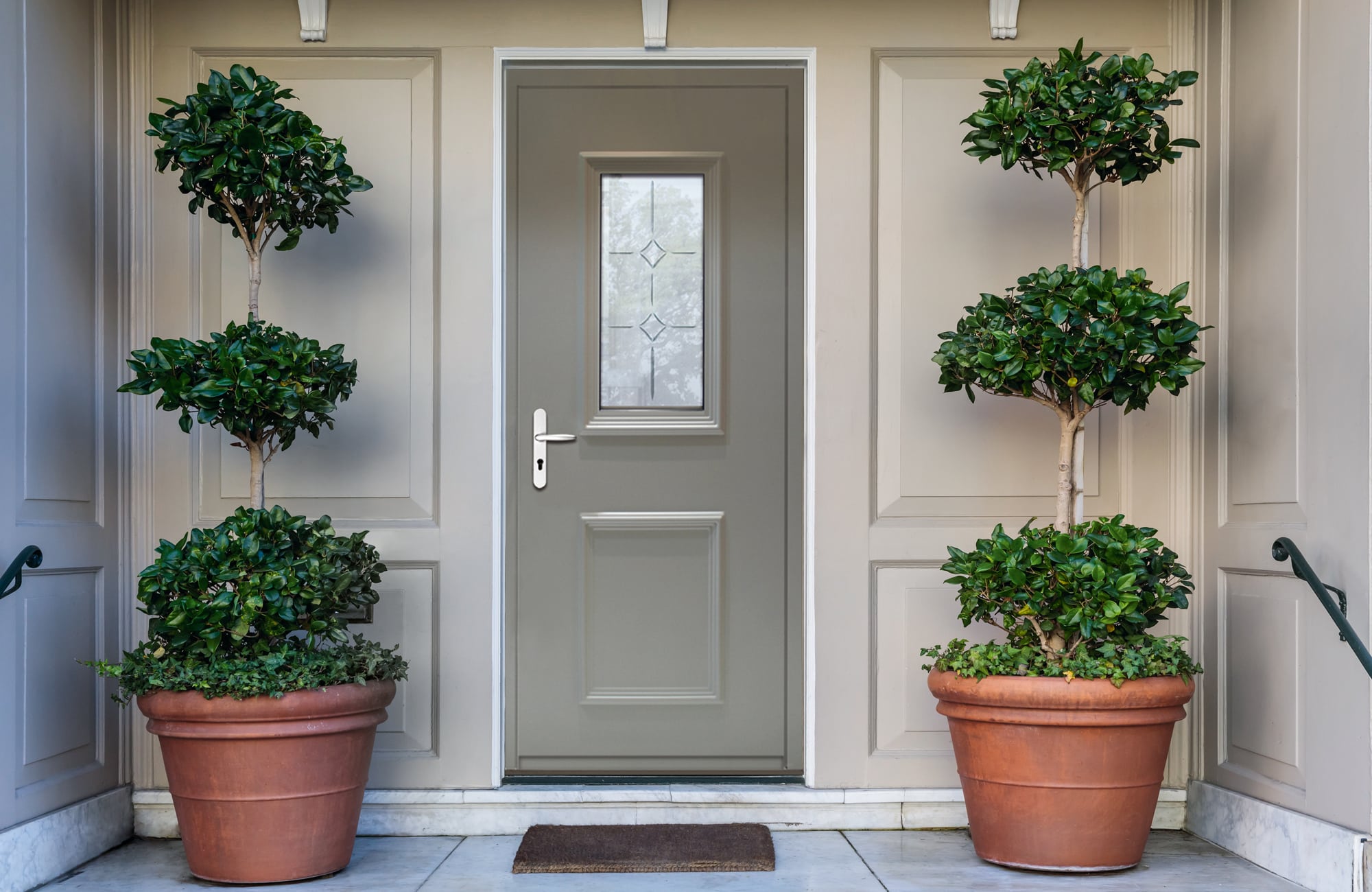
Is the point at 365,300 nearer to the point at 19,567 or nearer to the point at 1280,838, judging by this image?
the point at 19,567

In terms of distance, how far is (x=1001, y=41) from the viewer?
3.48 meters

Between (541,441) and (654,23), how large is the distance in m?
1.19

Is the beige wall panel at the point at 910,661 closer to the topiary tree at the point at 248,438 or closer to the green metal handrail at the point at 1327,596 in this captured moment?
the green metal handrail at the point at 1327,596

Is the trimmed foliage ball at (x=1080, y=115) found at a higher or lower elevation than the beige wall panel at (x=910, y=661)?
higher

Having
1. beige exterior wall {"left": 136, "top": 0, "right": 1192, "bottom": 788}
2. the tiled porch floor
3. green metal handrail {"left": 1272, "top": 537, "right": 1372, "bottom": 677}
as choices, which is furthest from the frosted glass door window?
Result: green metal handrail {"left": 1272, "top": 537, "right": 1372, "bottom": 677}

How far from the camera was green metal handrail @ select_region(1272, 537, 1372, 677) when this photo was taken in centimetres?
259

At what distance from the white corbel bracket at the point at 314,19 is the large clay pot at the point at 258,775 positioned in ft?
5.88

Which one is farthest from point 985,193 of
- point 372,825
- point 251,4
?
point 372,825

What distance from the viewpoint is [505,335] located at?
3488 millimetres

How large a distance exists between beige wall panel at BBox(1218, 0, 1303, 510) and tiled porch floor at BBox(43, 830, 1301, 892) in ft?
2.93

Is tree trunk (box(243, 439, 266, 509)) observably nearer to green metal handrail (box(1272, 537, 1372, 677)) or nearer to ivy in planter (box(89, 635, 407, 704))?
ivy in planter (box(89, 635, 407, 704))

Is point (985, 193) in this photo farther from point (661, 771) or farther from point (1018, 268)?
point (661, 771)

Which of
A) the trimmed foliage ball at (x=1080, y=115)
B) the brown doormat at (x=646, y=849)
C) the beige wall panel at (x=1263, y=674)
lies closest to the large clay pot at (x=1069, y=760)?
the beige wall panel at (x=1263, y=674)

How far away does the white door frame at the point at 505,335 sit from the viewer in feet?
11.2
